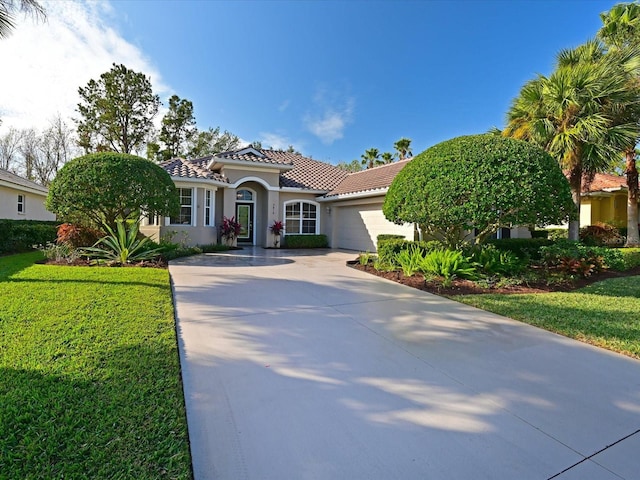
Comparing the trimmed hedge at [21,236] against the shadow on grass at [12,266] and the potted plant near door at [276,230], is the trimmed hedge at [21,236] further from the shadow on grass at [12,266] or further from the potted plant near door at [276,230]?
the potted plant near door at [276,230]

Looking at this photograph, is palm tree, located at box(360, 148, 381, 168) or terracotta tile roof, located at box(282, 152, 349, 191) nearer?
terracotta tile roof, located at box(282, 152, 349, 191)

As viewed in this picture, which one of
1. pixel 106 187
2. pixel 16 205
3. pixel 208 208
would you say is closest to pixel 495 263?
pixel 106 187

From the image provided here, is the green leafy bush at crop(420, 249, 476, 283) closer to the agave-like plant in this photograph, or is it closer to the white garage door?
the white garage door

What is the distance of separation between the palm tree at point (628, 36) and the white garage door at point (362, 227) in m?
9.69

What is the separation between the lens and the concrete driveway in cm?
233

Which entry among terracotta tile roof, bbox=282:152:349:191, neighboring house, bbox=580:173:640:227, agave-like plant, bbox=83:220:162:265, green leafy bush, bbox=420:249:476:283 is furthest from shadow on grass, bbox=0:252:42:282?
neighboring house, bbox=580:173:640:227

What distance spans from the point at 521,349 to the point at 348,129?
27436 millimetres

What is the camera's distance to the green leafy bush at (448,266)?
8.64 metres

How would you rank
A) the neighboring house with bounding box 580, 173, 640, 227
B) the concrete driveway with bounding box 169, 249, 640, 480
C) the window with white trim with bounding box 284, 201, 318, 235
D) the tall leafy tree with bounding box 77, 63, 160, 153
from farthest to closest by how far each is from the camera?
the tall leafy tree with bounding box 77, 63, 160, 153
the neighboring house with bounding box 580, 173, 640, 227
the window with white trim with bounding box 284, 201, 318, 235
the concrete driveway with bounding box 169, 249, 640, 480

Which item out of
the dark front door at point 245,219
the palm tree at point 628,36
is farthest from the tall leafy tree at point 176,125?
the palm tree at point 628,36

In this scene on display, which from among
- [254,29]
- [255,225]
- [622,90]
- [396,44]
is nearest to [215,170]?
[255,225]

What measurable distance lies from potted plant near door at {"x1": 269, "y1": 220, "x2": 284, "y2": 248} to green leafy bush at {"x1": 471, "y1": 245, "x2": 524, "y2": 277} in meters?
10.5

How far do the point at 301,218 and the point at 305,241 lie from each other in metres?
1.55

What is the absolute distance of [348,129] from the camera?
1160 inches
